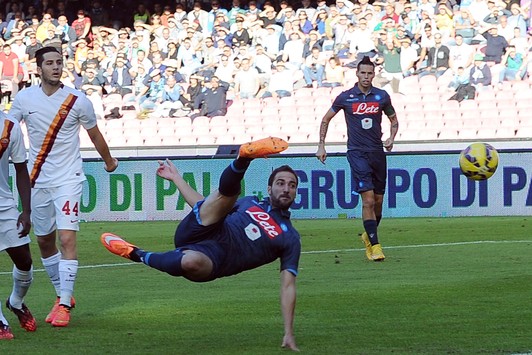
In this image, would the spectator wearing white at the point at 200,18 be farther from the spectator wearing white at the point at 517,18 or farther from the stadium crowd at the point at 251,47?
the spectator wearing white at the point at 517,18

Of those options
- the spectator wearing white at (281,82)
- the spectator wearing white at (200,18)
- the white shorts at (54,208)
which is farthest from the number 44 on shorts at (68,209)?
the spectator wearing white at (200,18)

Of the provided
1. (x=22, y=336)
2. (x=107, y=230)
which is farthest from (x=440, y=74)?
(x=22, y=336)

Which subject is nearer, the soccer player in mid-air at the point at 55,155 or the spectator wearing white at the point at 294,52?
the soccer player in mid-air at the point at 55,155

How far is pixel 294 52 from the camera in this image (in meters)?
29.2

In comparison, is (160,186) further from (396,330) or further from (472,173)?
(396,330)

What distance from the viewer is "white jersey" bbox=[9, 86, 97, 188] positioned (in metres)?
9.23

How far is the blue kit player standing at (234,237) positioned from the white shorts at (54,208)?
4.48ft

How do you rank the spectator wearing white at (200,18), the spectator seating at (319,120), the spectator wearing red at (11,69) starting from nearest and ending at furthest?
the spectator seating at (319,120) < the spectator wearing red at (11,69) < the spectator wearing white at (200,18)

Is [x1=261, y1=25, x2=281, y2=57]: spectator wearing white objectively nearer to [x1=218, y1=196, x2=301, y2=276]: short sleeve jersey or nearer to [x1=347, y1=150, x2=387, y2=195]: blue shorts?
[x1=347, y1=150, x2=387, y2=195]: blue shorts

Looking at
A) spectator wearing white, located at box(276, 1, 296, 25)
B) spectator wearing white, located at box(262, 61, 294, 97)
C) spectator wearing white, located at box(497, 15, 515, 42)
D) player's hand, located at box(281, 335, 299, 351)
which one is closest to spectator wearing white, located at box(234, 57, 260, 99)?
spectator wearing white, located at box(262, 61, 294, 97)

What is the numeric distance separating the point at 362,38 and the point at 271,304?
1906cm

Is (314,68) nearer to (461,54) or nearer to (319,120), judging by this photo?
(319,120)

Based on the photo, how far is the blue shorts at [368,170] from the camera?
46.2 ft

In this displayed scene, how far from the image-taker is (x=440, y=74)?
27.5 meters
